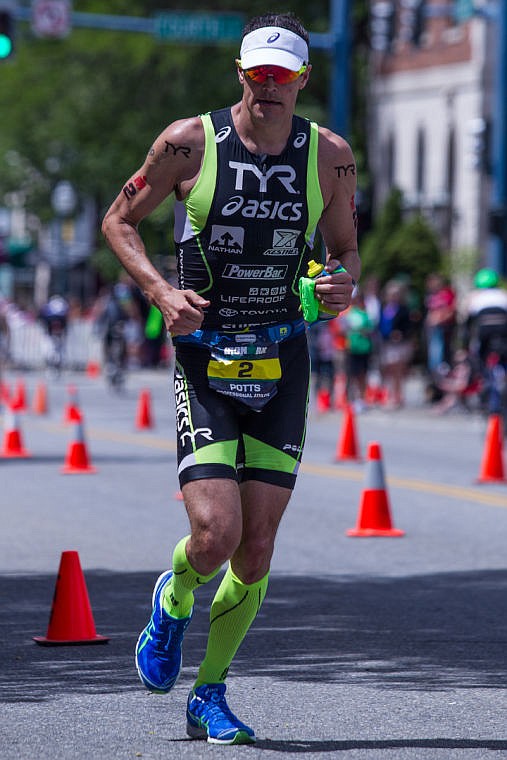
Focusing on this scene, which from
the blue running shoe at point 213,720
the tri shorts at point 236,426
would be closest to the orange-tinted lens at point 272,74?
the tri shorts at point 236,426

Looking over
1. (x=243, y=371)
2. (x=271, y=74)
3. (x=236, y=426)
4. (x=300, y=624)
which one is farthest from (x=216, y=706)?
(x=300, y=624)

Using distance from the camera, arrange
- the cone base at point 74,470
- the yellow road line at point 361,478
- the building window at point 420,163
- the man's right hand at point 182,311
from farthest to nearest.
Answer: the building window at point 420,163, the cone base at point 74,470, the yellow road line at point 361,478, the man's right hand at point 182,311

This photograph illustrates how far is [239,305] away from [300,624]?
8.86ft

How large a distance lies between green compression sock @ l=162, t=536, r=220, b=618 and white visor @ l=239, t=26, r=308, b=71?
4.90 ft

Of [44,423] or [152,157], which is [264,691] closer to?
[152,157]

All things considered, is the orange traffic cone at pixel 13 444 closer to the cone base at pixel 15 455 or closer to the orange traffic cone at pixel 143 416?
the cone base at pixel 15 455

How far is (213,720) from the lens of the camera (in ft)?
19.7

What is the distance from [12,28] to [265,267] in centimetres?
1220

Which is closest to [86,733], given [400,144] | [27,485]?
[27,485]

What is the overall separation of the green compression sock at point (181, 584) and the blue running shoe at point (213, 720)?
0.26m

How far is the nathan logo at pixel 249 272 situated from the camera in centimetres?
621

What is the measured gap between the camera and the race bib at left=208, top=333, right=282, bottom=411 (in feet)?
20.2

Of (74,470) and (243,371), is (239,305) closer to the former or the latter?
(243,371)

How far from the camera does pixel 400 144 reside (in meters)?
53.5
